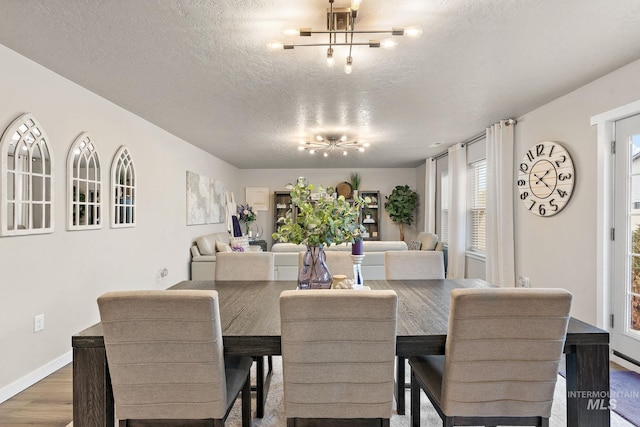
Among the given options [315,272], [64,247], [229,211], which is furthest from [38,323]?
[229,211]

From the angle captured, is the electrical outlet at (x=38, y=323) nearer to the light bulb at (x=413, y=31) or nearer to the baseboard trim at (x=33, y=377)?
the baseboard trim at (x=33, y=377)

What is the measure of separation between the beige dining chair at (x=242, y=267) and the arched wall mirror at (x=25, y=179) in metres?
1.33

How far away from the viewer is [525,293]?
130 centimetres

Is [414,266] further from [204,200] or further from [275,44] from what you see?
[204,200]

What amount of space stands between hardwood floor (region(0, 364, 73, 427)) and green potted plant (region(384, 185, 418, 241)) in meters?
6.67

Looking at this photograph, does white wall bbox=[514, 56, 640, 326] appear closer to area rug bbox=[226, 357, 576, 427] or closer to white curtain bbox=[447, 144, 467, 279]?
area rug bbox=[226, 357, 576, 427]

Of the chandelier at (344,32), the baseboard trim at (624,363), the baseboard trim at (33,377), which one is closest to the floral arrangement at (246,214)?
the baseboard trim at (33,377)

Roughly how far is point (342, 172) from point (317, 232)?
666cm

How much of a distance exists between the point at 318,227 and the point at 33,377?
241cm

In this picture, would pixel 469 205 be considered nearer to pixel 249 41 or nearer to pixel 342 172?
pixel 342 172

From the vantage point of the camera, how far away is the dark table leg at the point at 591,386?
1.43 metres

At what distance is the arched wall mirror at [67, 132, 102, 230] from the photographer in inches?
113

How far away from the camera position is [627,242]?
106 inches

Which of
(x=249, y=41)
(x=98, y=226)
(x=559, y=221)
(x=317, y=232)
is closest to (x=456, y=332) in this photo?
(x=317, y=232)
